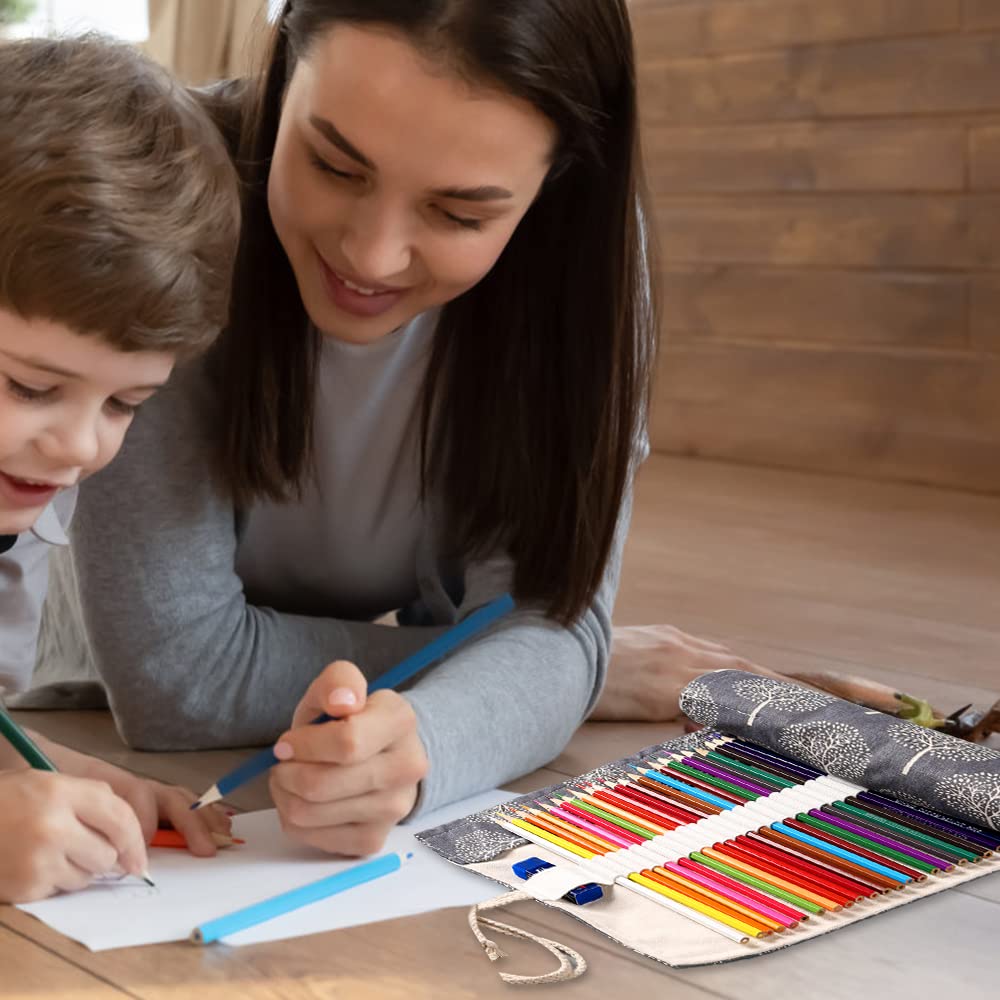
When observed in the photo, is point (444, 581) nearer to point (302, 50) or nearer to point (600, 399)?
point (600, 399)

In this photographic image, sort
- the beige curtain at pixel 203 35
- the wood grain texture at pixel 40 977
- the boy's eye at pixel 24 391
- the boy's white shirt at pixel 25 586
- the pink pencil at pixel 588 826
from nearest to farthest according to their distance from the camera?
the wood grain texture at pixel 40 977 < the boy's eye at pixel 24 391 < the pink pencil at pixel 588 826 < the boy's white shirt at pixel 25 586 < the beige curtain at pixel 203 35

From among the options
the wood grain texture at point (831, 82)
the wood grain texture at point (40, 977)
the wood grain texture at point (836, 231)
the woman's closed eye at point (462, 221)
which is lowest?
the wood grain texture at point (40, 977)

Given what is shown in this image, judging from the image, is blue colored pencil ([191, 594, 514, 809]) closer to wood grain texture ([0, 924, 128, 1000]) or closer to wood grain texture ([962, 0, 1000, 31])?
wood grain texture ([0, 924, 128, 1000])

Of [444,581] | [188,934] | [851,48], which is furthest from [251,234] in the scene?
[851,48]

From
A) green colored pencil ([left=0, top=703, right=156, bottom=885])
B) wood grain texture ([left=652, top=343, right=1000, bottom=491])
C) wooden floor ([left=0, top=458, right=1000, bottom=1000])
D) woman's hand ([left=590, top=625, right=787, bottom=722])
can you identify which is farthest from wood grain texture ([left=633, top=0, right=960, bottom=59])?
green colored pencil ([left=0, top=703, right=156, bottom=885])

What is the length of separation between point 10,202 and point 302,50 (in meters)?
0.31

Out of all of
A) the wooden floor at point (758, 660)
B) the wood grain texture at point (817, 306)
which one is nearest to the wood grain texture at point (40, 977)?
the wooden floor at point (758, 660)

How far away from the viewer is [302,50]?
4.12ft

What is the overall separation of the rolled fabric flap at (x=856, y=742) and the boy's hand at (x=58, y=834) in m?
0.53

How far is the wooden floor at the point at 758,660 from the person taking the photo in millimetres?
982

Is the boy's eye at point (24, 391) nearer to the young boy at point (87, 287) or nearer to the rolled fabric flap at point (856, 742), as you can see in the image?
the young boy at point (87, 287)

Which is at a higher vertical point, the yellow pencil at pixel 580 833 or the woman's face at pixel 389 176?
the woman's face at pixel 389 176

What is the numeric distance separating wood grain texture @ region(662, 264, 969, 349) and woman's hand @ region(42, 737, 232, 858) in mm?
1900

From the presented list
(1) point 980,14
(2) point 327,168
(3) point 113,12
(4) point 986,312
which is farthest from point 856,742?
(3) point 113,12
